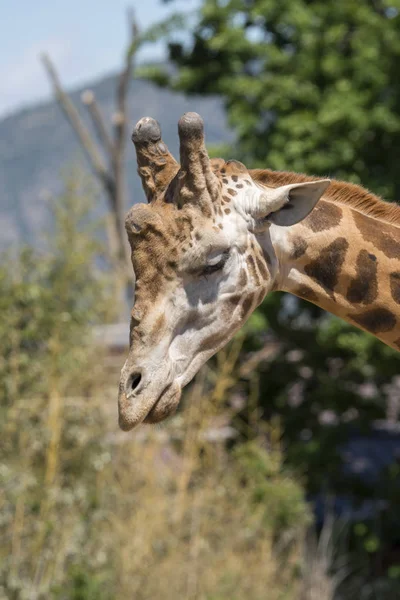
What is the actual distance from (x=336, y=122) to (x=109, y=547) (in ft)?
15.7

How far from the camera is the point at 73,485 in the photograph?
7.95 metres

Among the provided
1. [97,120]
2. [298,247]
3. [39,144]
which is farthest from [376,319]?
[39,144]

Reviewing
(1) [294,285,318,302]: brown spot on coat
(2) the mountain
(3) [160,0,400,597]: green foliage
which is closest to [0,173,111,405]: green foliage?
(3) [160,0,400,597]: green foliage

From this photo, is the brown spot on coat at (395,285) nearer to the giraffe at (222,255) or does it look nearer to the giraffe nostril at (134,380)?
the giraffe at (222,255)

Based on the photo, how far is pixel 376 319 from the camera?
3.97 metres

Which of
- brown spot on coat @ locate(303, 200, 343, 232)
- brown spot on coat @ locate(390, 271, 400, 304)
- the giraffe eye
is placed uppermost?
the giraffe eye

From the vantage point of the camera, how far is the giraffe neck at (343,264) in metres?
3.86

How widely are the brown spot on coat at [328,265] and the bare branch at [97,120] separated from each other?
453 inches

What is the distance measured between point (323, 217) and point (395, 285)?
0.40m

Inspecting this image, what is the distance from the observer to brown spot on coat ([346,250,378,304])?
3902 mm

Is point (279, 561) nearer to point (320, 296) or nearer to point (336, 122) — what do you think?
point (336, 122)

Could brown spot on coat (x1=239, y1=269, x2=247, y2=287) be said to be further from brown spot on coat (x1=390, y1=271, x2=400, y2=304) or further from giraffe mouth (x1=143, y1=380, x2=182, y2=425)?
brown spot on coat (x1=390, y1=271, x2=400, y2=304)

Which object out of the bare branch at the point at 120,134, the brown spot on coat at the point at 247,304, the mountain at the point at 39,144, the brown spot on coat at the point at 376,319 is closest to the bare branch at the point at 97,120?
the bare branch at the point at 120,134

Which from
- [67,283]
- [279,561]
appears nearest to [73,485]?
[67,283]
